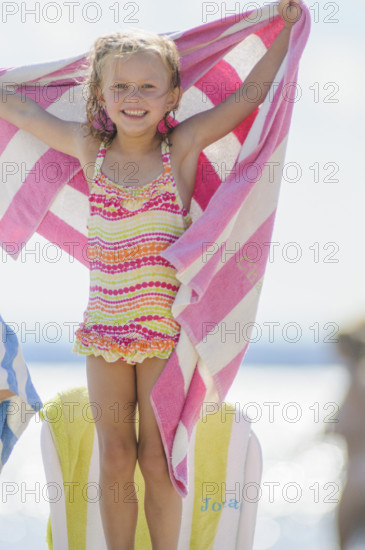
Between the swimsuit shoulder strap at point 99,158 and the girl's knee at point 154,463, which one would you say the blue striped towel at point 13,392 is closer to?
the girl's knee at point 154,463

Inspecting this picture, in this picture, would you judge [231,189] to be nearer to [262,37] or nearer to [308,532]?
[262,37]

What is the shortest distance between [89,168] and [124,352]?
27.0 inches

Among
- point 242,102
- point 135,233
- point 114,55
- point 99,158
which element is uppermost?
point 114,55

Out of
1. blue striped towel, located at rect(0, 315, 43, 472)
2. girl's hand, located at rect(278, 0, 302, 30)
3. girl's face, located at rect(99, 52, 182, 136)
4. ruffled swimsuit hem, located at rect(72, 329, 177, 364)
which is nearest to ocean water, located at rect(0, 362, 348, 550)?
ruffled swimsuit hem, located at rect(72, 329, 177, 364)

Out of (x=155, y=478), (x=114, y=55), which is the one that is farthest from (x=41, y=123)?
(x=155, y=478)

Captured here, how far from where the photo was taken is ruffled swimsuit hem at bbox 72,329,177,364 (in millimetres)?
2602

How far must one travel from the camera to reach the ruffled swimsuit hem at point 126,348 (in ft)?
8.54

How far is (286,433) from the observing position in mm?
6340

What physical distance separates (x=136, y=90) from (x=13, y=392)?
1085 mm

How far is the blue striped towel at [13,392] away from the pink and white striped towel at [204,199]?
1.57ft

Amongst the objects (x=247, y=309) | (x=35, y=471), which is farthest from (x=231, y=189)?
(x=35, y=471)

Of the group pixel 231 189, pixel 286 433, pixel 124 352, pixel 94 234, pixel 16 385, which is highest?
pixel 231 189

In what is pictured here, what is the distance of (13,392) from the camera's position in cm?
282

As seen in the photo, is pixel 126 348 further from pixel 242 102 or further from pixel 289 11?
pixel 289 11
